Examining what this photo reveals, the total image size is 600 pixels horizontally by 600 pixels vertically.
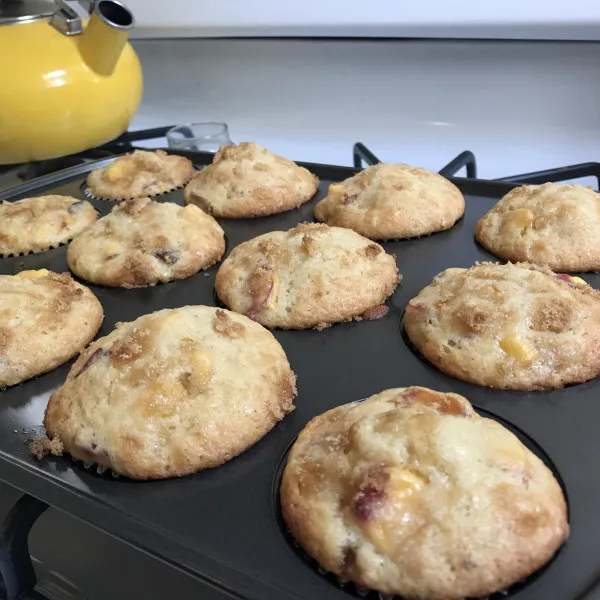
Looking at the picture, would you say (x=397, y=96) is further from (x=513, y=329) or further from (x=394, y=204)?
(x=513, y=329)

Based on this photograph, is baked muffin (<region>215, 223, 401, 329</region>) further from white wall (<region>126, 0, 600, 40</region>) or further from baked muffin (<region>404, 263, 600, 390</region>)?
white wall (<region>126, 0, 600, 40</region>)

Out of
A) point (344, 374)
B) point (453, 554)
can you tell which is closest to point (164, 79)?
point (344, 374)

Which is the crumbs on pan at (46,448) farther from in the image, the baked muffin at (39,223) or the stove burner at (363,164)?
the stove burner at (363,164)

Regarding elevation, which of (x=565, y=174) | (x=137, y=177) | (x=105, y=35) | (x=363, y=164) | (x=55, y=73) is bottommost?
(x=363, y=164)

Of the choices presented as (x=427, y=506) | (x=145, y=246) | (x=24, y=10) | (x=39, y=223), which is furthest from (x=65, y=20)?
(x=427, y=506)

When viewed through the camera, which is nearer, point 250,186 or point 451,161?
point 250,186

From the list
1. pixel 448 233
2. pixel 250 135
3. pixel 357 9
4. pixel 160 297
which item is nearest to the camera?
pixel 160 297

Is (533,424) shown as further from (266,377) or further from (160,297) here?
(160,297)
